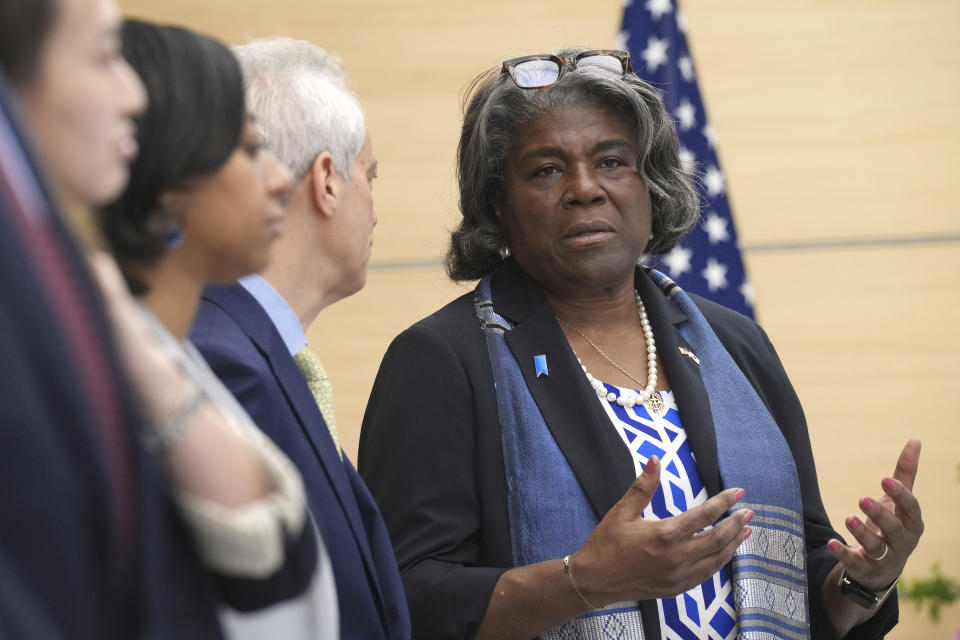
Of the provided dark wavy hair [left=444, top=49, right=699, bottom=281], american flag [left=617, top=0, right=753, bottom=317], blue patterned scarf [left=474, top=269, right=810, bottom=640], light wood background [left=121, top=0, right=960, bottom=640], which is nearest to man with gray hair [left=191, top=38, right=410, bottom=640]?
blue patterned scarf [left=474, top=269, right=810, bottom=640]

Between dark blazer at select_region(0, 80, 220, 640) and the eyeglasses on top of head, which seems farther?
the eyeglasses on top of head

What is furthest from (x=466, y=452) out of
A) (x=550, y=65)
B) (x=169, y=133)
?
(x=169, y=133)

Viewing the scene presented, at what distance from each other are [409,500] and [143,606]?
1.27m

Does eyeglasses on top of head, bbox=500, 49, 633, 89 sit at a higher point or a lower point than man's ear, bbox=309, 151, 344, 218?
higher

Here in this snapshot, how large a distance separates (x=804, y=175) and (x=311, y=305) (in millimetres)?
3209

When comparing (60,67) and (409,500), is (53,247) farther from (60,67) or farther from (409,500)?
(409,500)

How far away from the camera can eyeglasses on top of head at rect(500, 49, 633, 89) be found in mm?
2297

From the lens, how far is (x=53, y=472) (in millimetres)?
651

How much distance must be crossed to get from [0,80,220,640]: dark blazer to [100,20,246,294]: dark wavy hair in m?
0.30

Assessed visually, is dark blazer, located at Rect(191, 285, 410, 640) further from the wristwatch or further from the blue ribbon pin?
the wristwatch

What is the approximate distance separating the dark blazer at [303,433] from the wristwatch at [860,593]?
959 millimetres

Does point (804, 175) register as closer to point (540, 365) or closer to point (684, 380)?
point (684, 380)

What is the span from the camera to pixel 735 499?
1.67m

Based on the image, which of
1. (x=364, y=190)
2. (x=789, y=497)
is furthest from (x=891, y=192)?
(x=364, y=190)
